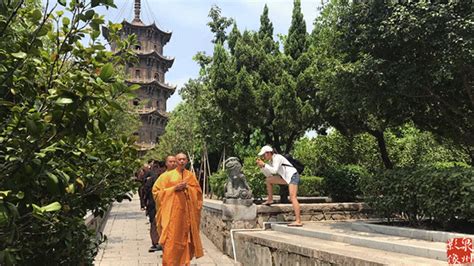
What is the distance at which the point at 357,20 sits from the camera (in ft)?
25.1

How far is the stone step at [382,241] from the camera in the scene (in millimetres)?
4625

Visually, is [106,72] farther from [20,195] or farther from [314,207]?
[314,207]

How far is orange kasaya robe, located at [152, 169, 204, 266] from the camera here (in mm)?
6543

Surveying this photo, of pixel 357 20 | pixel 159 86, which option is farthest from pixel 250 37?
pixel 159 86

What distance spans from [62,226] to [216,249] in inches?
258

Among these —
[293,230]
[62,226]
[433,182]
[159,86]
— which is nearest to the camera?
[62,226]

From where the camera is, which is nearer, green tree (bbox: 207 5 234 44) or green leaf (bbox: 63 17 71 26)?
green leaf (bbox: 63 17 71 26)

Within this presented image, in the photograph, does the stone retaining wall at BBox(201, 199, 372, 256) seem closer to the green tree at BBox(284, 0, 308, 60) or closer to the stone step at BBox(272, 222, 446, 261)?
the stone step at BBox(272, 222, 446, 261)

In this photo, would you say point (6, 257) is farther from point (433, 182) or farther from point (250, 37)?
point (250, 37)

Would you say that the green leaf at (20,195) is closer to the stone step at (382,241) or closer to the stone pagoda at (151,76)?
the stone step at (382,241)

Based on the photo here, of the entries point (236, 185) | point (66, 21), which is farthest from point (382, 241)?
point (66, 21)

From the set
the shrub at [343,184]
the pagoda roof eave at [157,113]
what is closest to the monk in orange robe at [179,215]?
the shrub at [343,184]

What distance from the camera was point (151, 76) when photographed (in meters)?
49.8

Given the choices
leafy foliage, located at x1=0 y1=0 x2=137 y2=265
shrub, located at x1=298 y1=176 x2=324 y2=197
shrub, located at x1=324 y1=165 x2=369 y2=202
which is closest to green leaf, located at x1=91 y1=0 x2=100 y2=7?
leafy foliage, located at x1=0 y1=0 x2=137 y2=265
